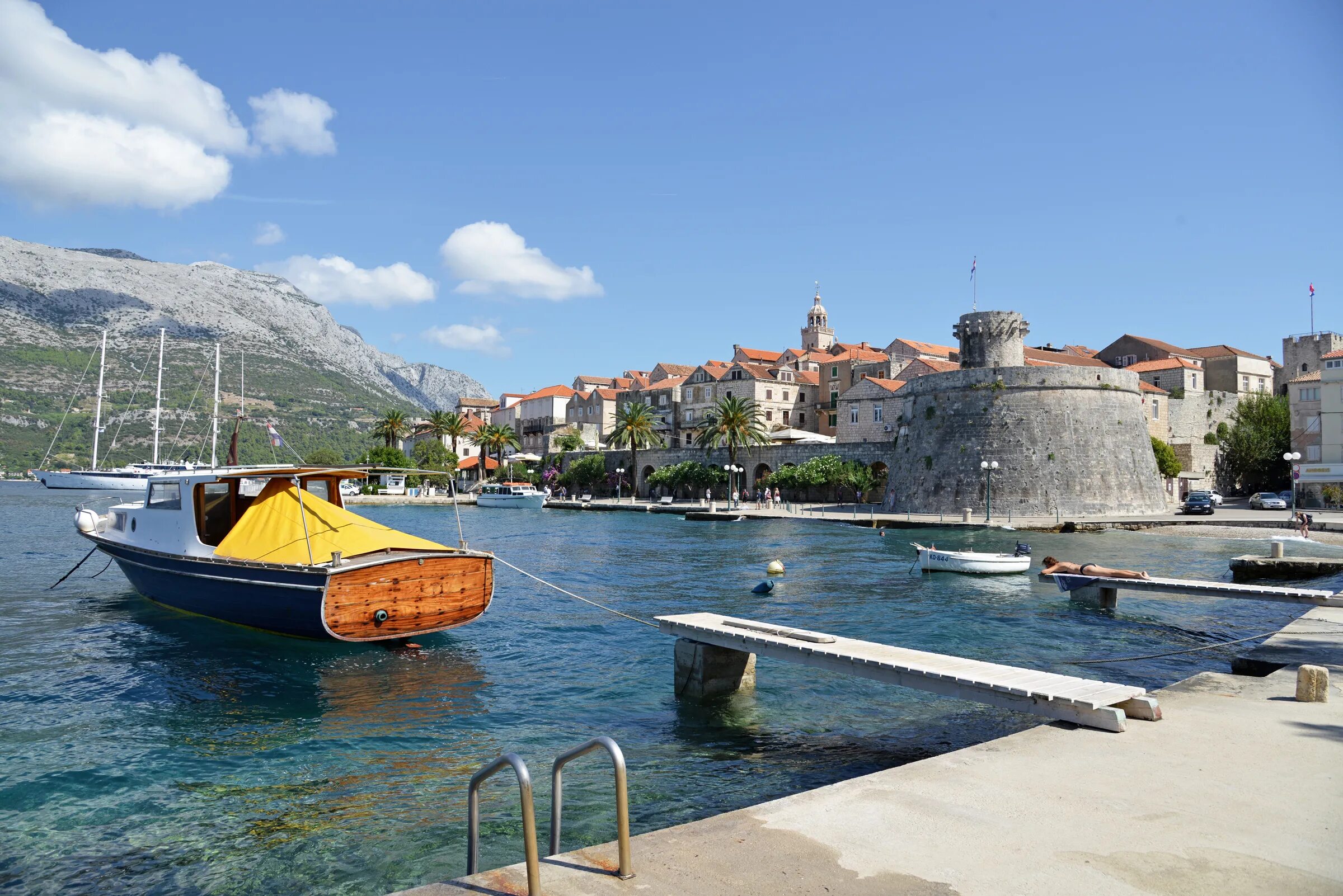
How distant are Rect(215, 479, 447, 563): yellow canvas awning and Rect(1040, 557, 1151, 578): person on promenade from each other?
1501 centimetres

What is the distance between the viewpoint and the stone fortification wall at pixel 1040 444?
48812 millimetres

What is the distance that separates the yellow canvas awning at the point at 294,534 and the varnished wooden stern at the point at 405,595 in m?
0.68

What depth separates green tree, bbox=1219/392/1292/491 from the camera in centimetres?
6334

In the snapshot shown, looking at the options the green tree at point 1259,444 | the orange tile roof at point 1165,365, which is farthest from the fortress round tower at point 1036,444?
the orange tile roof at point 1165,365

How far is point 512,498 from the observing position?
76.5m

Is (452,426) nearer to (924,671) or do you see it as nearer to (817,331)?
(817,331)

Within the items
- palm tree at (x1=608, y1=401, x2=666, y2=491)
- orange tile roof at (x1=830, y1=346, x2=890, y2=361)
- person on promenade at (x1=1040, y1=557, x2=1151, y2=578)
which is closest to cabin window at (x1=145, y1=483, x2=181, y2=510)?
person on promenade at (x1=1040, y1=557, x2=1151, y2=578)

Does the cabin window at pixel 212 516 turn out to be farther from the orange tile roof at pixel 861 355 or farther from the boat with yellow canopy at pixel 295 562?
the orange tile roof at pixel 861 355

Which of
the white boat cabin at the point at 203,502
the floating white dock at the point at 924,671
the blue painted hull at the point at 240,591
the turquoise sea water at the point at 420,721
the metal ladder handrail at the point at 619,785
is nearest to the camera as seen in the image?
the metal ladder handrail at the point at 619,785

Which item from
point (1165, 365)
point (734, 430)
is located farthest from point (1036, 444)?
point (1165, 365)

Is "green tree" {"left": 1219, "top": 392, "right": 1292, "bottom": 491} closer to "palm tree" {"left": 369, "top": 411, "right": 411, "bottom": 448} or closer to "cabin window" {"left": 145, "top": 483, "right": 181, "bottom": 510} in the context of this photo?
"cabin window" {"left": 145, "top": 483, "right": 181, "bottom": 510}

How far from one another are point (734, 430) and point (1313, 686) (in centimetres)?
5703

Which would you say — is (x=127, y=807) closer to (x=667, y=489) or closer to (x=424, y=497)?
(x=667, y=489)

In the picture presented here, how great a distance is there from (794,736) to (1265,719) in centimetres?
491
